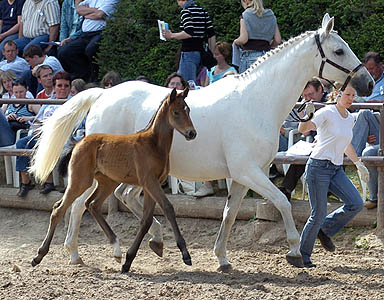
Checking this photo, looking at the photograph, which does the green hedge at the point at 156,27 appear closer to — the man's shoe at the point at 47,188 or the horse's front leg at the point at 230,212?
the man's shoe at the point at 47,188

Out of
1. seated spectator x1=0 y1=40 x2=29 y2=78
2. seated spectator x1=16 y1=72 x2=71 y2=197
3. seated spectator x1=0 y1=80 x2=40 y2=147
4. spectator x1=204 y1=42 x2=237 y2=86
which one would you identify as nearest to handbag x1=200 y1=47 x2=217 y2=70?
spectator x1=204 y1=42 x2=237 y2=86

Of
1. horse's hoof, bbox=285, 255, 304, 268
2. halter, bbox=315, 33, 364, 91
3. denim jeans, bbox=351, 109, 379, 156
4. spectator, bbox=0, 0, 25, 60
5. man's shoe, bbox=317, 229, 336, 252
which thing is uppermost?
halter, bbox=315, 33, 364, 91

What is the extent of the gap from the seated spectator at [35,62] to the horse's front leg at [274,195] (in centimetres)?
554

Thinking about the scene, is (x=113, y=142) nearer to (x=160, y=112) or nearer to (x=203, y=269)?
(x=160, y=112)

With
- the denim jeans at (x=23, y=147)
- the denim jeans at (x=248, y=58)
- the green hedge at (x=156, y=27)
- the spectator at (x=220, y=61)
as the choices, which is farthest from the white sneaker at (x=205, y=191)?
the green hedge at (x=156, y=27)

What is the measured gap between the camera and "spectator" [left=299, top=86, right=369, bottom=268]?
7.14 meters

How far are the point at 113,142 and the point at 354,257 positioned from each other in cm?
262

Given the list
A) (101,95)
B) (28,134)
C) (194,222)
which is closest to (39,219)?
(28,134)

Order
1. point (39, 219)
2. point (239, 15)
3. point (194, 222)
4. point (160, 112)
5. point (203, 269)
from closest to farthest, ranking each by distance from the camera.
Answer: point (160, 112), point (203, 269), point (194, 222), point (39, 219), point (239, 15)

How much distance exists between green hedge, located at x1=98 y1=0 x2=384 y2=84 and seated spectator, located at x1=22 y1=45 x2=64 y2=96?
2.24 feet

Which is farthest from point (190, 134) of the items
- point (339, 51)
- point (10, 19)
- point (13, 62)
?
point (10, 19)

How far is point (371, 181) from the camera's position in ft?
27.7

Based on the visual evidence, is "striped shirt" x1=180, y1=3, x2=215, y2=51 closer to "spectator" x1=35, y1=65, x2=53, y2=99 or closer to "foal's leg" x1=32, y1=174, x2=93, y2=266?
"spectator" x1=35, y1=65, x2=53, y2=99

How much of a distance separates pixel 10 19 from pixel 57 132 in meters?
6.65
